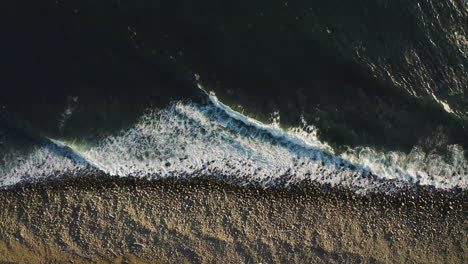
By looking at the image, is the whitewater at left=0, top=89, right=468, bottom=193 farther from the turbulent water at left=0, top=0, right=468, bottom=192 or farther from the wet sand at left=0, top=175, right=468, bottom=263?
the wet sand at left=0, top=175, right=468, bottom=263

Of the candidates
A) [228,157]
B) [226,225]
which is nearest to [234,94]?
[228,157]

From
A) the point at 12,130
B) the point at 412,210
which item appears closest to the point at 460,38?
the point at 412,210

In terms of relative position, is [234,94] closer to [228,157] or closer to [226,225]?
[228,157]

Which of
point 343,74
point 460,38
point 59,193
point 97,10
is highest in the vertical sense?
point 460,38

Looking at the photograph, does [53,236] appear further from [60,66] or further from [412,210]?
[412,210]

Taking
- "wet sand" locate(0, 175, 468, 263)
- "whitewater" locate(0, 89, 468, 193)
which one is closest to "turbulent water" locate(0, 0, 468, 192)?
"whitewater" locate(0, 89, 468, 193)

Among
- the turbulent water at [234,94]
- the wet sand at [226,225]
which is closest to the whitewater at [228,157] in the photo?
the turbulent water at [234,94]
